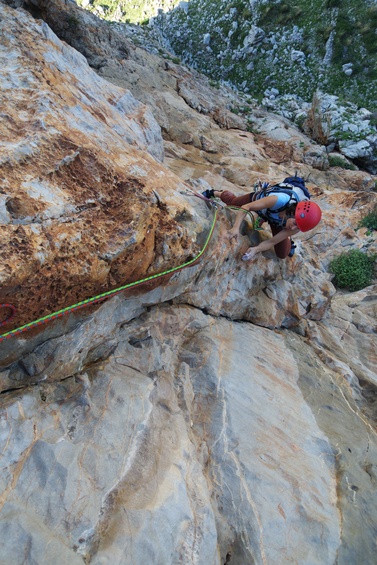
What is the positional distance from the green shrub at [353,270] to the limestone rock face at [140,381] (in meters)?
5.50

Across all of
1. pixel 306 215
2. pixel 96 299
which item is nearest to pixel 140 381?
pixel 96 299

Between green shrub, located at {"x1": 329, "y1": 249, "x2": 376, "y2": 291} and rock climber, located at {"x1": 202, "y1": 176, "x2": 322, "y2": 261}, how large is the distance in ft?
20.7

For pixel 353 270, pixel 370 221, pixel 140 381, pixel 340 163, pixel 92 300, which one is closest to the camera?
pixel 92 300

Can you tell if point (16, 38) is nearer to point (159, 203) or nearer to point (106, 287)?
point (159, 203)

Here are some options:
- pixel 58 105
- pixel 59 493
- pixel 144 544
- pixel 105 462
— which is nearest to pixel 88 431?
pixel 105 462

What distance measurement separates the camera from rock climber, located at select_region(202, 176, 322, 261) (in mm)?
4793

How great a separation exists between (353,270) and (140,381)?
9.29 meters

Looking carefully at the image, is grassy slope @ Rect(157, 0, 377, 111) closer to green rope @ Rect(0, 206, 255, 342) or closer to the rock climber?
the rock climber

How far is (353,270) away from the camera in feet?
35.7

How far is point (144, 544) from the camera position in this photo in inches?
111

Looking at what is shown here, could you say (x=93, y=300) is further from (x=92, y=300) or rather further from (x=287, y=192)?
(x=287, y=192)

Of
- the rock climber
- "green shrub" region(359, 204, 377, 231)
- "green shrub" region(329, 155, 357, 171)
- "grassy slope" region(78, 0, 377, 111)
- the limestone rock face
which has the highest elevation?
"grassy slope" region(78, 0, 377, 111)

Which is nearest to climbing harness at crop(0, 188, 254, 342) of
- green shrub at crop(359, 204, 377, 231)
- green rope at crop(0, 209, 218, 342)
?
green rope at crop(0, 209, 218, 342)

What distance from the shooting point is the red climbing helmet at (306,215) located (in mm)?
4742
